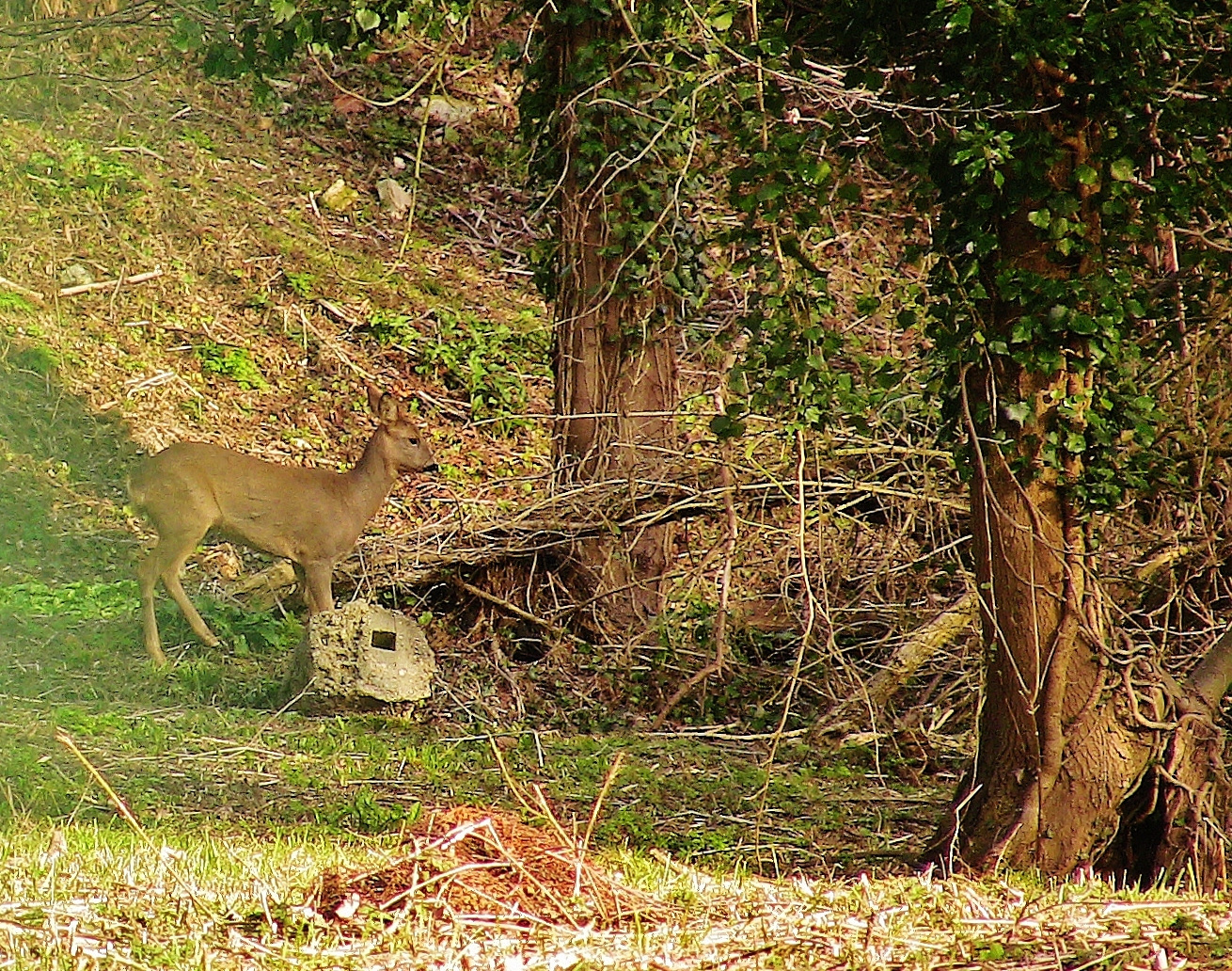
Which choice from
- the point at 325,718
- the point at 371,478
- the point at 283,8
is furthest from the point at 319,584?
the point at 283,8

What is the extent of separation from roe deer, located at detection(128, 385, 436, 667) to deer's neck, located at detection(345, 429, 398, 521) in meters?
0.01

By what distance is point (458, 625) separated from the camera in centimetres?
1081

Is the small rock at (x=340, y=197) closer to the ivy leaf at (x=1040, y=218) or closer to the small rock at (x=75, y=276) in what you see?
the small rock at (x=75, y=276)

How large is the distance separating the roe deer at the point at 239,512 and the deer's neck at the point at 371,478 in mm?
13

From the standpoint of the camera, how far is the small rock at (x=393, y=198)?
20.2 metres

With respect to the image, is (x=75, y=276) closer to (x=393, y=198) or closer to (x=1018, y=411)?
(x=393, y=198)

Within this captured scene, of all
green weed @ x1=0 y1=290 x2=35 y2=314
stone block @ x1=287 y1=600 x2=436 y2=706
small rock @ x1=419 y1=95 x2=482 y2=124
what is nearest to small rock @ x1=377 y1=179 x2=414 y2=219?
small rock @ x1=419 y1=95 x2=482 y2=124

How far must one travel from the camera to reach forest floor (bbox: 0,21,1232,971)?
3.93m

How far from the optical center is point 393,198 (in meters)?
20.3

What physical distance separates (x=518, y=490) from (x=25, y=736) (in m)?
5.48

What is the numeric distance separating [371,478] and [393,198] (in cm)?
910

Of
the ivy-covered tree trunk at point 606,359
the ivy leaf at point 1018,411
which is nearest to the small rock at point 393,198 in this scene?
the ivy-covered tree trunk at point 606,359

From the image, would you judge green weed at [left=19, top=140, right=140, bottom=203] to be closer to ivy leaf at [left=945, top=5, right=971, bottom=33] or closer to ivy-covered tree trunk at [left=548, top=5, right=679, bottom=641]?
ivy-covered tree trunk at [left=548, top=5, right=679, bottom=641]

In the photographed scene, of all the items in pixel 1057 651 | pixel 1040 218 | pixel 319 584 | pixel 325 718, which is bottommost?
pixel 325 718
